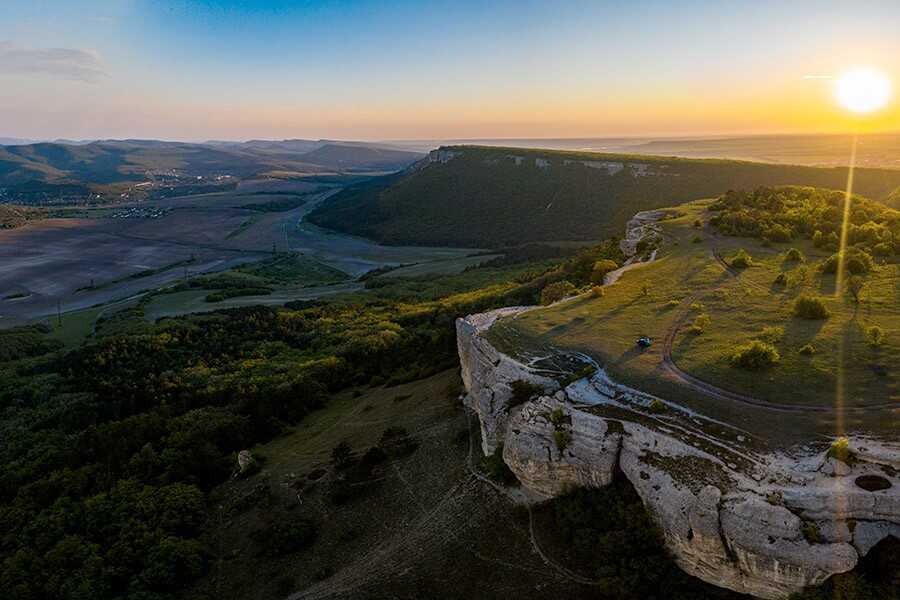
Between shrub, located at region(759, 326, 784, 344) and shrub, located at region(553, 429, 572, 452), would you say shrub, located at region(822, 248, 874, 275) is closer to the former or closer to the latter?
shrub, located at region(759, 326, 784, 344)

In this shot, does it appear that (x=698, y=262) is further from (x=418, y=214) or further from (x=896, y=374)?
(x=418, y=214)

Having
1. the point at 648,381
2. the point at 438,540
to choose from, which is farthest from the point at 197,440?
the point at 648,381

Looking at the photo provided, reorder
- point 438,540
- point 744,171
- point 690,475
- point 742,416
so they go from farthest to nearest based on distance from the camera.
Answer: point 744,171, point 438,540, point 742,416, point 690,475

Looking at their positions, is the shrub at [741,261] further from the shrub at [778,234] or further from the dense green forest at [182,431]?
the dense green forest at [182,431]

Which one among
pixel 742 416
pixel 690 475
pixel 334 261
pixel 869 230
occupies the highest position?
pixel 869 230

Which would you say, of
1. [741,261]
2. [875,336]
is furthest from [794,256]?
[875,336]

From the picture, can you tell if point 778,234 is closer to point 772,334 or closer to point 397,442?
point 772,334
